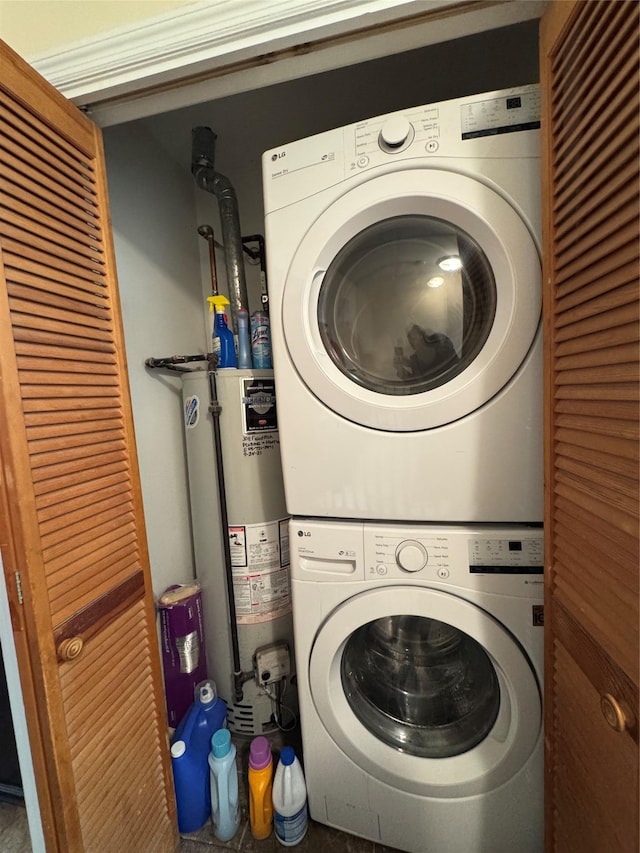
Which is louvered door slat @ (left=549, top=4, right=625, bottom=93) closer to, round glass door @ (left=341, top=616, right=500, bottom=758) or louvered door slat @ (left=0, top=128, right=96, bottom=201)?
louvered door slat @ (left=0, top=128, right=96, bottom=201)

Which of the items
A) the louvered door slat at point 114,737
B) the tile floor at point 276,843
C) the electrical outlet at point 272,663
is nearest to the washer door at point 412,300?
the louvered door slat at point 114,737

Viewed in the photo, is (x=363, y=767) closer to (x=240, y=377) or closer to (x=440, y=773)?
(x=440, y=773)

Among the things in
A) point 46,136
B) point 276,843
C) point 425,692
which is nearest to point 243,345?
point 46,136

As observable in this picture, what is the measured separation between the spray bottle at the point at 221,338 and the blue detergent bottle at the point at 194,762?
42.1 inches

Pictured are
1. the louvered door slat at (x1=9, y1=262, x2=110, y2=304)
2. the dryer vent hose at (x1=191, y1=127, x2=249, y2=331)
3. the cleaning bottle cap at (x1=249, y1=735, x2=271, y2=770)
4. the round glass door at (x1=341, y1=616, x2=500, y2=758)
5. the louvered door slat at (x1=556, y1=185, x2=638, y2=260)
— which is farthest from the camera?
the dryer vent hose at (x1=191, y1=127, x2=249, y2=331)

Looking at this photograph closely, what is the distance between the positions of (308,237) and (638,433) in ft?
2.31

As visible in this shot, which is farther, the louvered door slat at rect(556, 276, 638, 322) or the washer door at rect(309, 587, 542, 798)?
the washer door at rect(309, 587, 542, 798)

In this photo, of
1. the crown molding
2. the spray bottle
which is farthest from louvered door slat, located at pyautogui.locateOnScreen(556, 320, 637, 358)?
the spray bottle

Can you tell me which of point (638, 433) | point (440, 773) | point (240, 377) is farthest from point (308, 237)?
point (440, 773)

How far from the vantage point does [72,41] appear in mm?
724

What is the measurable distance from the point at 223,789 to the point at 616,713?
3.34 ft

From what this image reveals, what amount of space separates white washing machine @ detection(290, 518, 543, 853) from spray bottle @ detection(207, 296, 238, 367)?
579 millimetres

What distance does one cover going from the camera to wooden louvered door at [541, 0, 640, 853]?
49 cm

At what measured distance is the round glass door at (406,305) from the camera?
0.81 meters
